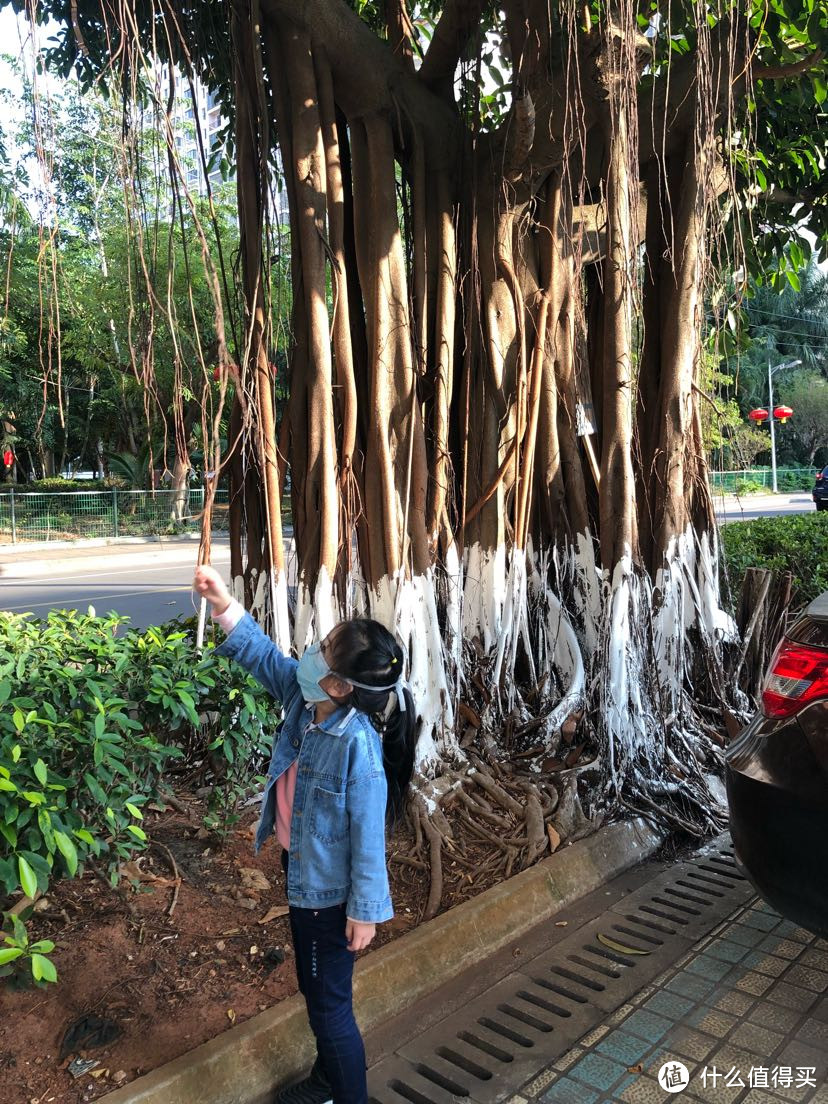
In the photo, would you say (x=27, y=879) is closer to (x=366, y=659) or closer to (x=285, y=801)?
(x=285, y=801)

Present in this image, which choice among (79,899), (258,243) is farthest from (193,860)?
(258,243)

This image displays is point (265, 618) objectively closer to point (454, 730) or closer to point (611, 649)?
point (454, 730)

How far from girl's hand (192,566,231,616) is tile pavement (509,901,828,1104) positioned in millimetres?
1508

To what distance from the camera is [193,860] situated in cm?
315

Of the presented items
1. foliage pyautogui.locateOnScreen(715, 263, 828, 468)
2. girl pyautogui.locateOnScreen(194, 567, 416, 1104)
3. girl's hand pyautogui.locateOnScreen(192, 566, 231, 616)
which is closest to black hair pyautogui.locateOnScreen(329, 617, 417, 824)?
girl pyautogui.locateOnScreen(194, 567, 416, 1104)

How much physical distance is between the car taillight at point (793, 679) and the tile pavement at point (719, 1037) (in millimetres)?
915

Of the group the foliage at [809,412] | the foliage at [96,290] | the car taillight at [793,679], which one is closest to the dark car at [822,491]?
the foliage at [96,290]

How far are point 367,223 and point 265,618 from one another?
1939 millimetres

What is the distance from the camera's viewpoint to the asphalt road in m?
10.5

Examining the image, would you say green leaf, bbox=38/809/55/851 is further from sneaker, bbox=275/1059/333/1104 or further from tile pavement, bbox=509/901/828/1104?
tile pavement, bbox=509/901/828/1104

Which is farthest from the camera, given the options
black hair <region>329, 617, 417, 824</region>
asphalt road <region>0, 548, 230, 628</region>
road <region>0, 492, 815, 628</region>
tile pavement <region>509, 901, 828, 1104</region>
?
road <region>0, 492, 815, 628</region>

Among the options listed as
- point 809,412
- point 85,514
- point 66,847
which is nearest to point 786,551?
point 66,847

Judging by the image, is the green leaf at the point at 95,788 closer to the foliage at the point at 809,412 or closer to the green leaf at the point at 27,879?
the green leaf at the point at 27,879

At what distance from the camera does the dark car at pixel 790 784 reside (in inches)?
88.2
